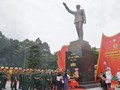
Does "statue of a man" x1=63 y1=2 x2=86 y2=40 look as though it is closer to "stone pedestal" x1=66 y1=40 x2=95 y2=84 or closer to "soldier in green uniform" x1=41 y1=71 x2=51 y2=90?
"stone pedestal" x1=66 y1=40 x2=95 y2=84

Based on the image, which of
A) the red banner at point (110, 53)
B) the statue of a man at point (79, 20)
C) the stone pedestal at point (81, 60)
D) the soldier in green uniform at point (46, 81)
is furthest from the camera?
the red banner at point (110, 53)

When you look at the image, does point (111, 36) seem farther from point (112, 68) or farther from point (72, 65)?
point (72, 65)

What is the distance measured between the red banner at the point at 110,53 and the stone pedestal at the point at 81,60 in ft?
11.2

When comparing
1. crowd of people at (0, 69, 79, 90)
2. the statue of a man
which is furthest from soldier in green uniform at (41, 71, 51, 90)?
the statue of a man

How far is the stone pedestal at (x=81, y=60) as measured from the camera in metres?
14.3

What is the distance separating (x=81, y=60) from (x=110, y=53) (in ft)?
17.2

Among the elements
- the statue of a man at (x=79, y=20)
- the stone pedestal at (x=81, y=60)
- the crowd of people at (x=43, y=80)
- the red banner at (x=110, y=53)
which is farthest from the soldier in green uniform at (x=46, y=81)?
the red banner at (x=110, y=53)

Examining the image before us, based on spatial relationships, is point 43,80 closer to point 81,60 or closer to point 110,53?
point 81,60

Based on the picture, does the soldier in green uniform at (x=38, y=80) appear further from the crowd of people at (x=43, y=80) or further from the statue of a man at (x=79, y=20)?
the statue of a man at (x=79, y=20)

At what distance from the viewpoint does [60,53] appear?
24.9 metres

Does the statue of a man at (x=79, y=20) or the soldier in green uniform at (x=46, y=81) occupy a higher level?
the statue of a man at (x=79, y=20)

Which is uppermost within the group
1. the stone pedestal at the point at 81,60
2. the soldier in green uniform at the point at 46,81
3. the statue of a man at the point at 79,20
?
the statue of a man at the point at 79,20

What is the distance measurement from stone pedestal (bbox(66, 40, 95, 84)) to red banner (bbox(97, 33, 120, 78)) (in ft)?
11.2

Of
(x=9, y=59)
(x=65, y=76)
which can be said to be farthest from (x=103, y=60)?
(x=9, y=59)
